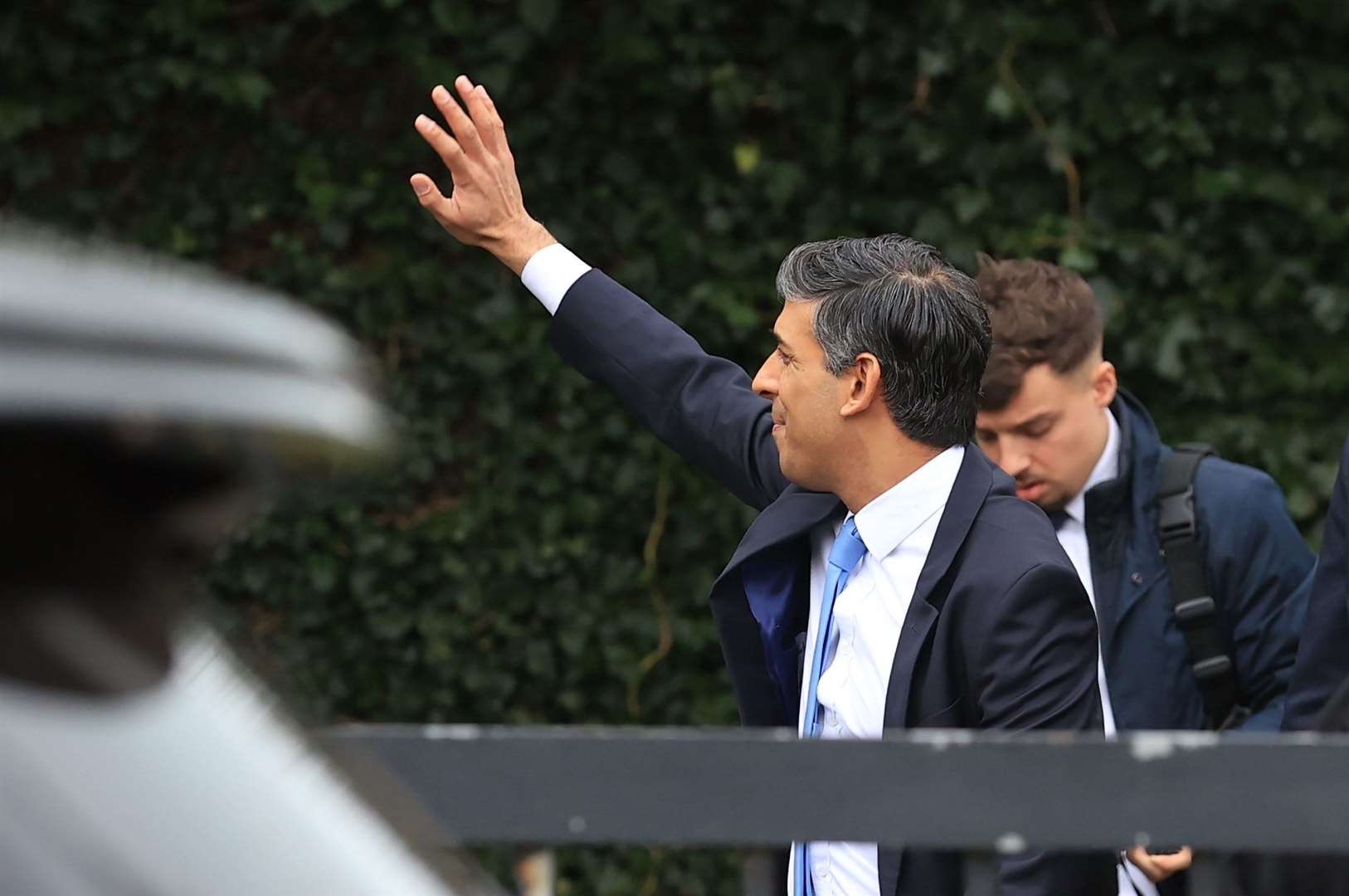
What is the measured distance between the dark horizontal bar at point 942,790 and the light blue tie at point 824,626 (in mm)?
875

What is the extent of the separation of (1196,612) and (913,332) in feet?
2.66

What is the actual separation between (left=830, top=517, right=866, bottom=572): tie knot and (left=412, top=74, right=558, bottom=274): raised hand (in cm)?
83

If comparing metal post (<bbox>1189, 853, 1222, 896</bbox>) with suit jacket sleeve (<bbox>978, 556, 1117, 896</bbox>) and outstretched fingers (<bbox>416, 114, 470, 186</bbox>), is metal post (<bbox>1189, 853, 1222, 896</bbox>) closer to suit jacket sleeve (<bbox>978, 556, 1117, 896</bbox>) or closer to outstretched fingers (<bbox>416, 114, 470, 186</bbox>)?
suit jacket sleeve (<bbox>978, 556, 1117, 896</bbox>)

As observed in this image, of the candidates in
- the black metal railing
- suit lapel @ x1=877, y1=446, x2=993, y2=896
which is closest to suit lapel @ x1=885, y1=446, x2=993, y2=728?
suit lapel @ x1=877, y1=446, x2=993, y2=896

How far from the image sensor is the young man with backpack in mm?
2887

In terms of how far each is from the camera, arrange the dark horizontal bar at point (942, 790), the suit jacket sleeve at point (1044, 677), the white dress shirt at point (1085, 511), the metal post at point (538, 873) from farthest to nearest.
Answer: the white dress shirt at point (1085, 511)
the suit jacket sleeve at point (1044, 677)
the metal post at point (538, 873)
the dark horizontal bar at point (942, 790)

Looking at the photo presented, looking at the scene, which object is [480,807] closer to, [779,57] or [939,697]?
[939,697]

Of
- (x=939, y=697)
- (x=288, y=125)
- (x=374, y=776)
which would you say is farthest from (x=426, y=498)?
(x=374, y=776)

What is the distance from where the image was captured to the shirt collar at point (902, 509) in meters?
2.39

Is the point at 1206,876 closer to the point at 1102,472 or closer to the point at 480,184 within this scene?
the point at 1102,472

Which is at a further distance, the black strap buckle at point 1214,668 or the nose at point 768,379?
the black strap buckle at point 1214,668

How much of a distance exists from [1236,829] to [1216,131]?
316 centimetres

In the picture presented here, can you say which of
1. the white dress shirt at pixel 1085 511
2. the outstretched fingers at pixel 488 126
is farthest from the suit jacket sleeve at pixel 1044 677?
the outstretched fingers at pixel 488 126

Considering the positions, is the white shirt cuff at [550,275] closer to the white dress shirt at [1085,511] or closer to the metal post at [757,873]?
the white dress shirt at [1085,511]
